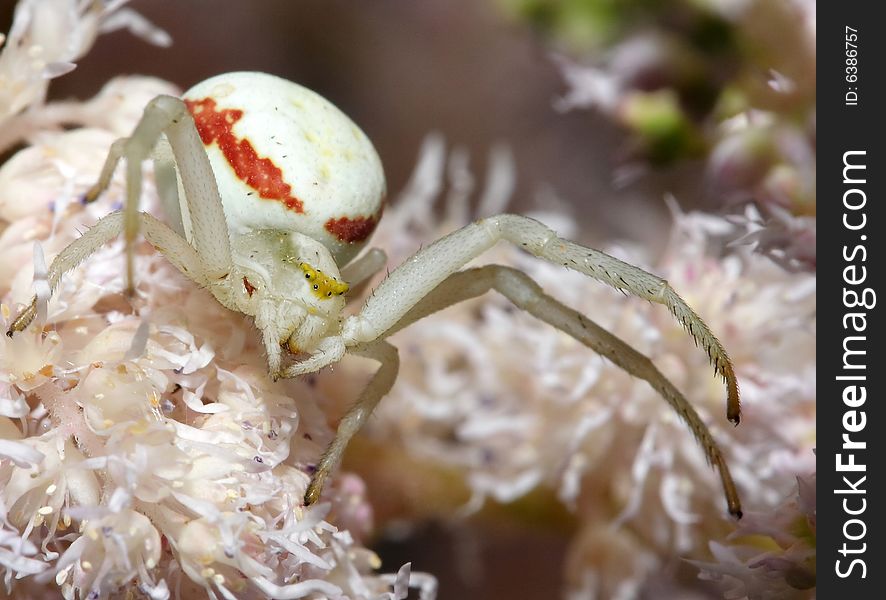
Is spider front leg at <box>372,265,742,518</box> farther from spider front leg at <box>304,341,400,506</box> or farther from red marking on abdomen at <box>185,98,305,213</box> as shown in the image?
red marking on abdomen at <box>185,98,305,213</box>

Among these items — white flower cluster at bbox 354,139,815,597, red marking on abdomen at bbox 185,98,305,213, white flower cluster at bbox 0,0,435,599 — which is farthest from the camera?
white flower cluster at bbox 354,139,815,597

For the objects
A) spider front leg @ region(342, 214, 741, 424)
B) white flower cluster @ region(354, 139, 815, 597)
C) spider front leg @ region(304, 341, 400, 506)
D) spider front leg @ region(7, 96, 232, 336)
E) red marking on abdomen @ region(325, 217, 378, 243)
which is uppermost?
spider front leg @ region(7, 96, 232, 336)

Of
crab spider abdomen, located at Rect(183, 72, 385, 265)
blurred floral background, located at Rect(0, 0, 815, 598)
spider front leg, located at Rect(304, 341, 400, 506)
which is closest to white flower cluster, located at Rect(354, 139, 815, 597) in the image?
blurred floral background, located at Rect(0, 0, 815, 598)

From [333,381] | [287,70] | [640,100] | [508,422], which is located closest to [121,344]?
[333,381]

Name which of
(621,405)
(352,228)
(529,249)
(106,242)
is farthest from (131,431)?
(621,405)

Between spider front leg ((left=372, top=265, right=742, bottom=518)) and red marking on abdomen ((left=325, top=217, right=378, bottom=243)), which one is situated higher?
red marking on abdomen ((left=325, top=217, right=378, bottom=243))

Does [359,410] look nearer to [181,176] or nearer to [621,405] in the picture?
[181,176]
